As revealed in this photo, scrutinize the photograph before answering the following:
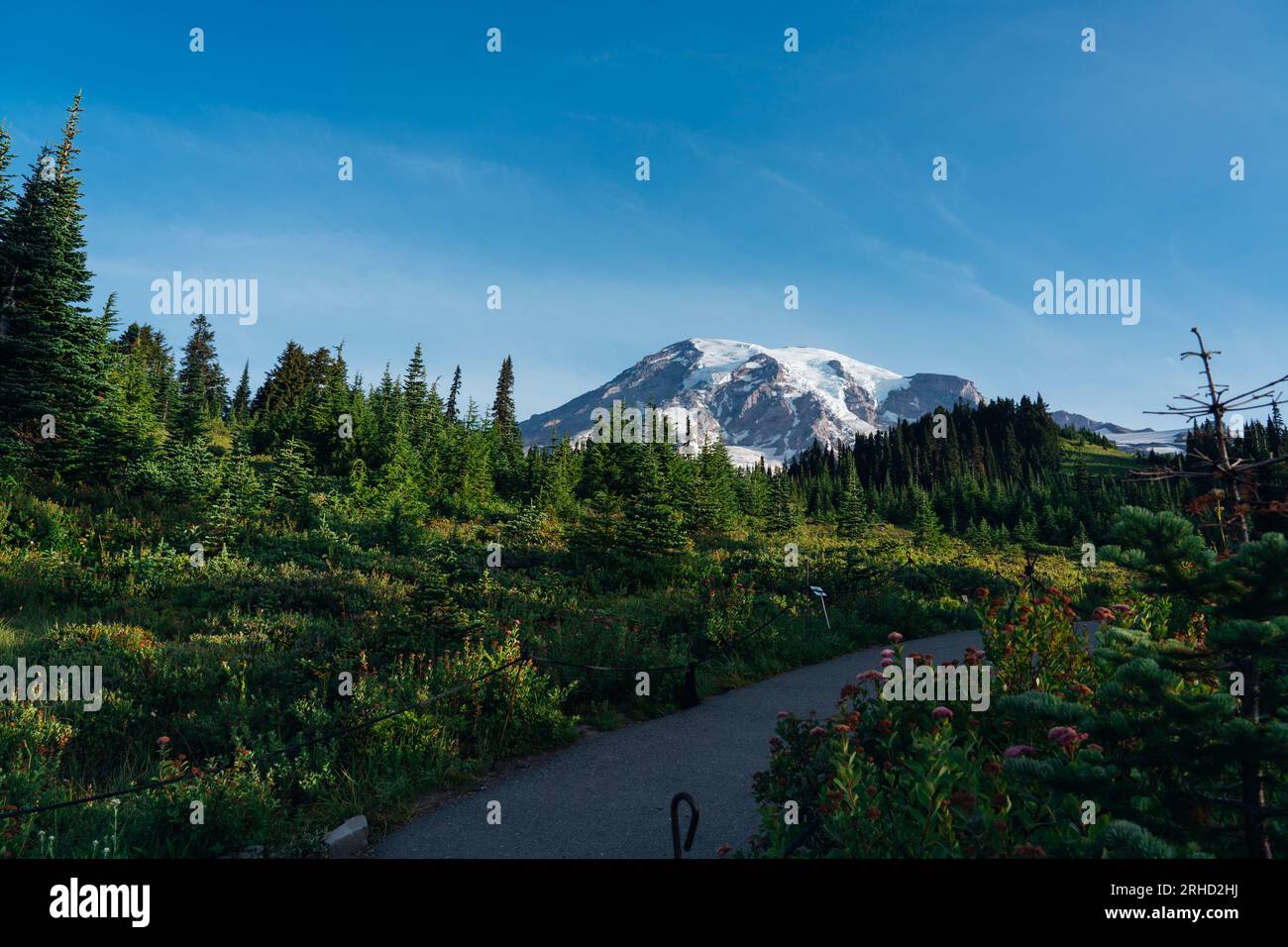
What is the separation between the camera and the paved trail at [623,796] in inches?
206

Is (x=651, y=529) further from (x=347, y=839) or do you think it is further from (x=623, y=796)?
(x=347, y=839)

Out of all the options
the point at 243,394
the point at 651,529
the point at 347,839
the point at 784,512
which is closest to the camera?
the point at 347,839

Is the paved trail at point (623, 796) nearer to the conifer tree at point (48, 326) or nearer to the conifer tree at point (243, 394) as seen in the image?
the conifer tree at point (48, 326)

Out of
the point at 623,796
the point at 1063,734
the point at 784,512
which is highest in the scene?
the point at 784,512

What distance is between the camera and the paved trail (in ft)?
17.2

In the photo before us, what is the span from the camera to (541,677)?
8.36m

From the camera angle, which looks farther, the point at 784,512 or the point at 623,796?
the point at 784,512

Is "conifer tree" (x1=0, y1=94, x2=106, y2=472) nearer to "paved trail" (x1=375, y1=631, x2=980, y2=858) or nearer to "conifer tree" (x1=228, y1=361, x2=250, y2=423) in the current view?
"paved trail" (x1=375, y1=631, x2=980, y2=858)

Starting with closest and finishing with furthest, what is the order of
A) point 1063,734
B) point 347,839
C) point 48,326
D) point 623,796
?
1. point 1063,734
2. point 347,839
3. point 623,796
4. point 48,326

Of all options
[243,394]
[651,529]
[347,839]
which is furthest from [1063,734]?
[243,394]

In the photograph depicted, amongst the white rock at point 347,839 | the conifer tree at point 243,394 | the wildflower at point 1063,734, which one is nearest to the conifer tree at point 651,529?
the white rock at point 347,839

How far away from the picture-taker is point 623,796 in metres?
6.11

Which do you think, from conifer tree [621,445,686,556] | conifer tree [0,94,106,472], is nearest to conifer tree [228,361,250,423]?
conifer tree [0,94,106,472]
